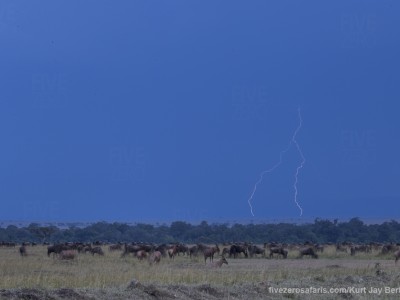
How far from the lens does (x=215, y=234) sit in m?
111

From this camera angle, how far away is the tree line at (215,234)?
10506 cm

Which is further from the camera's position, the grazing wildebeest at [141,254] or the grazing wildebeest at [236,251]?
the grazing wildebeest at [236,251]

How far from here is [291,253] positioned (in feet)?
192

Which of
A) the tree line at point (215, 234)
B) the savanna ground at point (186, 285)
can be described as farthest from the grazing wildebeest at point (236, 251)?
the tree line at point (215, 234)

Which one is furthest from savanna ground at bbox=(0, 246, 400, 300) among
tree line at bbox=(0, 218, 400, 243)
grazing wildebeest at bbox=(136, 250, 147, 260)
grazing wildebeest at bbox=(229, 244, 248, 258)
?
tree line at bbox=(0, 218, 400, 243)

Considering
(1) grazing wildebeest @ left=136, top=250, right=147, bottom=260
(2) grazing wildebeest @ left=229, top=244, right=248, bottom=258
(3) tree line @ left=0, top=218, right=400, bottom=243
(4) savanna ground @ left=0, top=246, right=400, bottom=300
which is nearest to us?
(4) savanna ground @ left=0, top=246, right=400, bottom=300

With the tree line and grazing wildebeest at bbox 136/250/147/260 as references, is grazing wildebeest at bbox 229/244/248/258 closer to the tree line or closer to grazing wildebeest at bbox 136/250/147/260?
grazing wildebeest at bbox 136/250/147/260

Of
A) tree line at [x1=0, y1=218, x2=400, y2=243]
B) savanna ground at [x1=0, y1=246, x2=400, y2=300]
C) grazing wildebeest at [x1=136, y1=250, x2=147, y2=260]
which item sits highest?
tree line at [x1=0, y1=218, x2=400, y2=243]

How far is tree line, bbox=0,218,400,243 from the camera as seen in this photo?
345 feet

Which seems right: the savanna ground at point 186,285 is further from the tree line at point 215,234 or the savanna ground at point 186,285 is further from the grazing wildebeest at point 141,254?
the tree line at point 215,234

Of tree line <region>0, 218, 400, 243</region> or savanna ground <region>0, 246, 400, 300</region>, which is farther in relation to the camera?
tree line <region>0, 218, 400, 243</region>

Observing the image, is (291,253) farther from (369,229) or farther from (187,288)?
(369,229)

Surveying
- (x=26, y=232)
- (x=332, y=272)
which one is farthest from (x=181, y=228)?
(x=332, y=272)

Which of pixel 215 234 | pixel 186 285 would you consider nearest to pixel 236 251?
pixel 186 285
